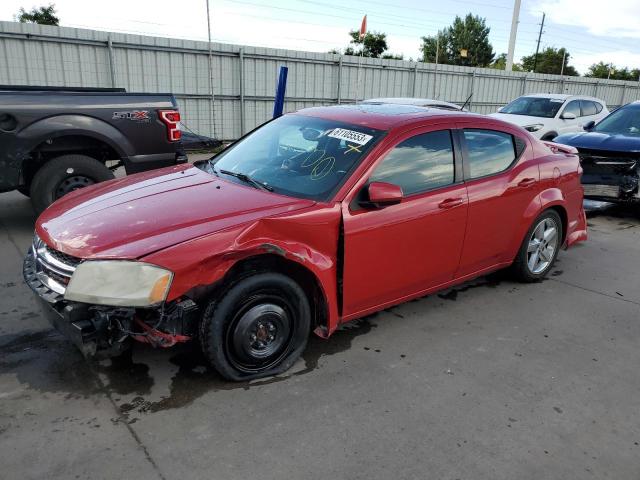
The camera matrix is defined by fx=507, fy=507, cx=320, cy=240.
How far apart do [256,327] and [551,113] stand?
11859 millimetres

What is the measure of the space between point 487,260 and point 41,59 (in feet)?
36.8

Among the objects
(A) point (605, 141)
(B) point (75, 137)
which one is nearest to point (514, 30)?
(A) point (605, 141)

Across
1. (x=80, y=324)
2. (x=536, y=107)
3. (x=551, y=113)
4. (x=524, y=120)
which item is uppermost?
(x=536, y=107)

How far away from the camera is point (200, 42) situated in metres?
13.1

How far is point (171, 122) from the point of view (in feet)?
20.4

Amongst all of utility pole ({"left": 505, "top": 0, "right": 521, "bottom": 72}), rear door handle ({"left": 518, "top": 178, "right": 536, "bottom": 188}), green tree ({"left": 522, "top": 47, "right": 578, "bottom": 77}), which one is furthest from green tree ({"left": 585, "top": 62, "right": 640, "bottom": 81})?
rear door handle ({"left": 518, "top": 178, "right": 536, "bottom": 188})

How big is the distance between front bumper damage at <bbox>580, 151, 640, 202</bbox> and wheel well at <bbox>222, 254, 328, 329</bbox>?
586cm

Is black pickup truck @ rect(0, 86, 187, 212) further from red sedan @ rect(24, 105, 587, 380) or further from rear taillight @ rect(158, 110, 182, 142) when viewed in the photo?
red sedan @ rect(24, 105, 587, 380)

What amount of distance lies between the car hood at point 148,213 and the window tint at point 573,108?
38.6 feet

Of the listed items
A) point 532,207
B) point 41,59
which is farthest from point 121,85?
point 532,207

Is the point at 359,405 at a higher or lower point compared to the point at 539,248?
lower

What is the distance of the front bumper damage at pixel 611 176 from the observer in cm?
713

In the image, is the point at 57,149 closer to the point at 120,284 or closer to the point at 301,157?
the point at 301,157

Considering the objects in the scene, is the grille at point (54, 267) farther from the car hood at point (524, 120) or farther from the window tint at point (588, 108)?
the window tint at point (588, 108)
